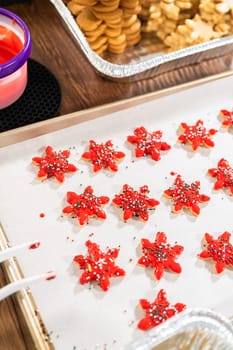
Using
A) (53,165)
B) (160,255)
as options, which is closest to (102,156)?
(53,165)

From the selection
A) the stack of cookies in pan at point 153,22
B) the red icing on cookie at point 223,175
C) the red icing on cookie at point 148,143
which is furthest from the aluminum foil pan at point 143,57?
the red icing on cookie at point 223,175

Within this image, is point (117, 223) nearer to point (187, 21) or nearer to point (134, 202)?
point (134, 202)

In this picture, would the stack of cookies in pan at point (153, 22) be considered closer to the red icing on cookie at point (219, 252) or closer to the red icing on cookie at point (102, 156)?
the red icing on cookie at point (102, 156)

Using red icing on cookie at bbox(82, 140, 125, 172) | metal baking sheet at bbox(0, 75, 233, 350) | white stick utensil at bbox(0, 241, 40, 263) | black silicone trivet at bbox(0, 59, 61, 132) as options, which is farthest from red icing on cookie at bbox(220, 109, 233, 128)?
white stick utensil at bbox(0, 241, 40, 263)

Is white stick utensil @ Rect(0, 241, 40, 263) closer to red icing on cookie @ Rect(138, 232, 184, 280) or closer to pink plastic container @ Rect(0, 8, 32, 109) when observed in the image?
red icing on cookie @ Rect(138, 232, 184, 280)

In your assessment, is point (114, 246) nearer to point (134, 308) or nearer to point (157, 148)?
point (134, 308)

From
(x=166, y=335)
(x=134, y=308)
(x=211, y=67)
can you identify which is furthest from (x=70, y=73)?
(x=166, y=335)
